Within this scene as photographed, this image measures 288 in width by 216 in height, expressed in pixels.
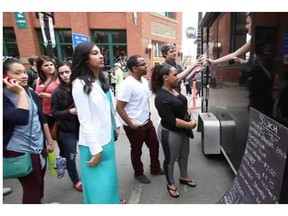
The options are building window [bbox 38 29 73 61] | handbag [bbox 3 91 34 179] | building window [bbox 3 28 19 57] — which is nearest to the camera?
handbag [bbox 3 91 34 179]

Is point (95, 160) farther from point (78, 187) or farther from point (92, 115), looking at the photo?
point (78, 187)

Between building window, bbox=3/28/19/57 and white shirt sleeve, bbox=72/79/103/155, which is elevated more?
building window, bbox=3/28/19/57

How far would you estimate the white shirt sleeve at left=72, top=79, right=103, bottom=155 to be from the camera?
169 cm

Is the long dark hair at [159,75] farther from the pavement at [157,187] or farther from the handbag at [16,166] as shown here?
the handbag at [16,166]

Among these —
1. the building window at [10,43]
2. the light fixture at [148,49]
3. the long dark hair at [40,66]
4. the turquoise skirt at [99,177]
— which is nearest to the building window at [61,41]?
the building window at [10,43]

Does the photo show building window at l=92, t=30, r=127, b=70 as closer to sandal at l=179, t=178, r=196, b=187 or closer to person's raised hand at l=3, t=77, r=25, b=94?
sandal at l=179, t=178, r=196, b=187

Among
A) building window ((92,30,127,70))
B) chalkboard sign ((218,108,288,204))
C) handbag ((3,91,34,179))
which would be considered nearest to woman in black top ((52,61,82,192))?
handbag ((3,91,34,179))

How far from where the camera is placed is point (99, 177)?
1.89 metres

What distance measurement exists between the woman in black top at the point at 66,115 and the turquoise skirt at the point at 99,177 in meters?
0.71

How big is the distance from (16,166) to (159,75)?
1.63 meters

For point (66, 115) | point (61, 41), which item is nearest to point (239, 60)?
point (66, 115)

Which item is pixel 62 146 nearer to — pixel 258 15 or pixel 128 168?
pixel 128 168

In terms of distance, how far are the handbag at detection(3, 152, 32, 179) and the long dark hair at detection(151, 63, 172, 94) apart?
1466mm

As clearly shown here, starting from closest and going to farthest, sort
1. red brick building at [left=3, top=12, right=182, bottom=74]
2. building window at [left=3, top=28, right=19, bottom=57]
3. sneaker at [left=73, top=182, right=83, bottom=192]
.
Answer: sneaker at [left=73, top=182, right=83, bottom=192], red brick building at [left=3, top=12, right=182, bottom=74], building window at [left=3, top=28, right=19, bottom=57]
